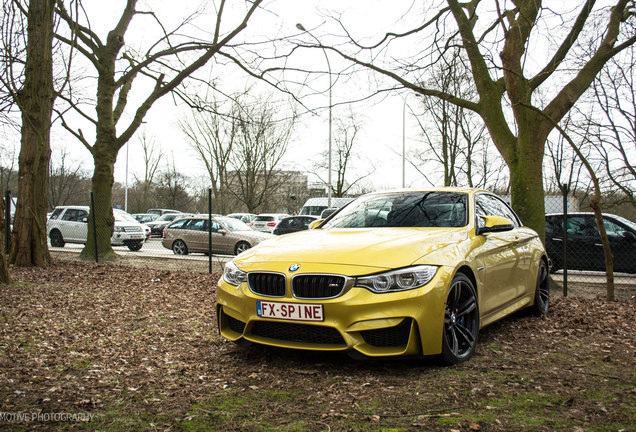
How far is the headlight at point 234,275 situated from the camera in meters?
4.21

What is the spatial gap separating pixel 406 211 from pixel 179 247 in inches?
569

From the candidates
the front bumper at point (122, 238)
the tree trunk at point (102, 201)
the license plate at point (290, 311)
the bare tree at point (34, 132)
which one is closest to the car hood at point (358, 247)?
the license plate at point (290, 311)

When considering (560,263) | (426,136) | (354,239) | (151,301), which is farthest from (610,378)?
(426,136)

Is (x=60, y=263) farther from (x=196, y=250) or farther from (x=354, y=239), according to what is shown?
(x=354, y=239)

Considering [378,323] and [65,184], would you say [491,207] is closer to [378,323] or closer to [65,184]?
[378,323]

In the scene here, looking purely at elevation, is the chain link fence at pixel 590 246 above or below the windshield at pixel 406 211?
below

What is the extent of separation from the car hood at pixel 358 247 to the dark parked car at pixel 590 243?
28.9 feet

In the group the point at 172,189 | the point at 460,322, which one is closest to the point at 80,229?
the point at 460,322

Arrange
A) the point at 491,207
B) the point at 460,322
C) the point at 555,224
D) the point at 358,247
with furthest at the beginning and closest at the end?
the point at 555,224
the point at 491,207
the point at 460,322
the point at 358,247

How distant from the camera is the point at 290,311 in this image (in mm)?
3799

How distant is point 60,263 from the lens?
1139cm

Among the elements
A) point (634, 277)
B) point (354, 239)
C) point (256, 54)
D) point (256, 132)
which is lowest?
point (634, 277)

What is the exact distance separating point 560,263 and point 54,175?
162 feet

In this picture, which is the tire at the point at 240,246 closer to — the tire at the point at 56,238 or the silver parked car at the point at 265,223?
the tire at the point at 56,238
